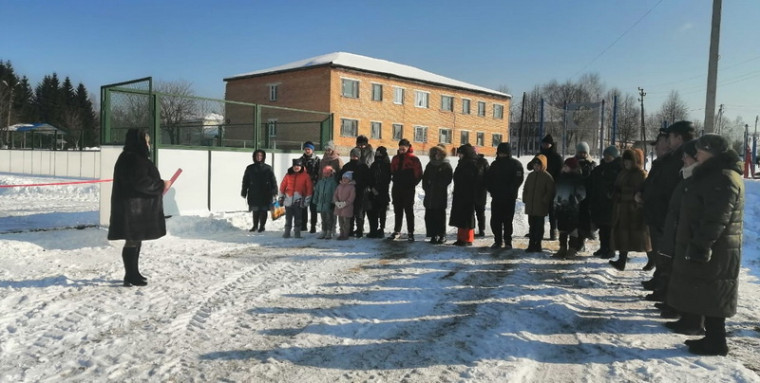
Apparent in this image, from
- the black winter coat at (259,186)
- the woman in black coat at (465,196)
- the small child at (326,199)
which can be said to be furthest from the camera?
the black winter coat at (259,186)

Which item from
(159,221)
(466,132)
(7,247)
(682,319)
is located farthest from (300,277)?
(466,132)

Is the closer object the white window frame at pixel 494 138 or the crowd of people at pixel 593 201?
the crowd of people at pixel 593 201

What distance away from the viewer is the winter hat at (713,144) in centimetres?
387

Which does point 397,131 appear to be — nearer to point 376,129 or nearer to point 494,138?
point 376,129

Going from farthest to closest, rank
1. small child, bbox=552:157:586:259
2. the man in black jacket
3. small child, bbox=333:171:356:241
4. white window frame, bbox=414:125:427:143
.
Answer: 1. white window frame, bbox=414:125:427:143
2. small child, bbox=333:171:356:241
3. the man in black jacket
4. small child, bbox=552:157:586:259

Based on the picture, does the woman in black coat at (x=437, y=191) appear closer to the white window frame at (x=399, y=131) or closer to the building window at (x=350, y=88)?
the building window at (x=350, y=88)

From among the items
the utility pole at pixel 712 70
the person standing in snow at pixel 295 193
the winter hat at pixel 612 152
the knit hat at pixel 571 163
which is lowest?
the person standing in snow at pixel 295 193

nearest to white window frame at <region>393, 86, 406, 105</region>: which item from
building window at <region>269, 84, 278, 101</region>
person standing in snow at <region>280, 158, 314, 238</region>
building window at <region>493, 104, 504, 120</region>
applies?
building window at <region>269, 84, 278, 101</region>

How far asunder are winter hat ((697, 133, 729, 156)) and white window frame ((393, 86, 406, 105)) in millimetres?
35094

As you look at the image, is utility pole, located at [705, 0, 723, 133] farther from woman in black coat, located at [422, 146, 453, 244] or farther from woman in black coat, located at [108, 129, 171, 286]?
woman in black coat, located at [108, 129, 171, 286]

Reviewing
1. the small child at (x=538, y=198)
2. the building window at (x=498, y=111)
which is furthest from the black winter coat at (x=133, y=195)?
the building window at (x=498, y=111)

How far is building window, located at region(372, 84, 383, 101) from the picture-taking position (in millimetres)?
37197

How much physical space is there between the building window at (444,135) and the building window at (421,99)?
2.58 metres

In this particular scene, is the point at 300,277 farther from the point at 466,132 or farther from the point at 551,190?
the point at 466,132
